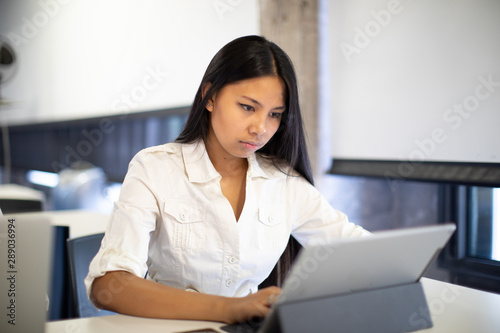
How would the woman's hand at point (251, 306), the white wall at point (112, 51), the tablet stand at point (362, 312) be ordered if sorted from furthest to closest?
the white wall at point (112, 51), the woman's hand at point (251, 306), the tablet stand at point (362, 312)

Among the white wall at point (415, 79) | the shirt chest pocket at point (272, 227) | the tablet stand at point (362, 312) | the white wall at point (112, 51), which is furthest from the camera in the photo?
the white wall at point (112, 51)

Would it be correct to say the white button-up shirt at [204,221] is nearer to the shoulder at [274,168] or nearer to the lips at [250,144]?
the shoulder at [274,168]

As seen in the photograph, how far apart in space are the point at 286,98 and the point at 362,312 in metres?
0.71

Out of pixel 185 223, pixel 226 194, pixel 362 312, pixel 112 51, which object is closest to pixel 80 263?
pixel 185 223

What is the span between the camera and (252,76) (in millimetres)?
1367

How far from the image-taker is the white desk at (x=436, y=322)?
1066mm

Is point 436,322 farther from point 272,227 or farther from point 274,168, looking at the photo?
point 274,168

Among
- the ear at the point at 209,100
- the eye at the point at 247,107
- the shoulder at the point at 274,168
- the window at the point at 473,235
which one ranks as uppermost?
the ear at the point at 209,100

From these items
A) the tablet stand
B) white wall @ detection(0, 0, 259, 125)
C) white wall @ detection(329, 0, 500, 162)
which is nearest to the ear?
the tablet stand

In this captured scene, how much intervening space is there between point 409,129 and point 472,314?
119 centimetres

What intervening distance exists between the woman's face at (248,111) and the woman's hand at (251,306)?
0.48 metres

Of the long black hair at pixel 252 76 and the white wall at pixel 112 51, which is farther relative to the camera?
the white wall at pixel 112 51

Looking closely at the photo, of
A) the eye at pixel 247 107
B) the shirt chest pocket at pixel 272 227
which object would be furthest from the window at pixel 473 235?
the eye at pixel 247 107

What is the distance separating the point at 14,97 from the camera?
22.1ft
